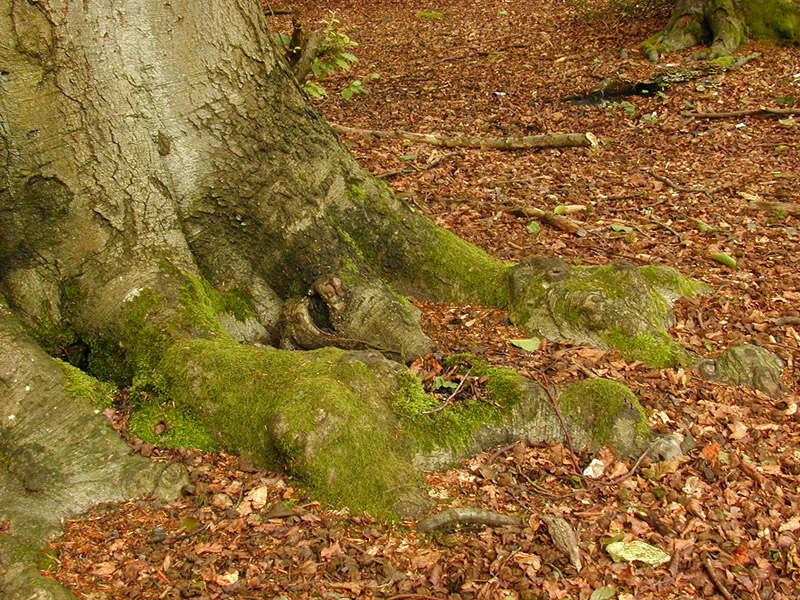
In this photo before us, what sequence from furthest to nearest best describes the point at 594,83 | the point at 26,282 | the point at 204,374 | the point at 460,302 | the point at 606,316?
the point at 594,83 → the point at 460,302 → the point at 606,316 → the point at 26,282 → the point at 204,374

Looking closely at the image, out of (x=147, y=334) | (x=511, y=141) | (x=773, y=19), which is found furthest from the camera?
(x=773, y=19)

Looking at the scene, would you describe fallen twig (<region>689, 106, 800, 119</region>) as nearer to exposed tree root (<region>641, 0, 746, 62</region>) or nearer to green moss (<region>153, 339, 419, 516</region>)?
exposed tree root (<region>641, 0, 746, 62</region>)

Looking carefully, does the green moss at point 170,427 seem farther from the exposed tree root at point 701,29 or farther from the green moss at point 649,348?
the exposed tree root at point 701,29

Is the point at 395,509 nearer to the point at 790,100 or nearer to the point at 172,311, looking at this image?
the point at 172,311

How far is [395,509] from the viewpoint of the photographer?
2.98 metres

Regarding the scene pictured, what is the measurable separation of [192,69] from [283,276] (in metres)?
1.34

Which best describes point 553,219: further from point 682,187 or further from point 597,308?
point 597,308

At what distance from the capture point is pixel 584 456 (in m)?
3.44

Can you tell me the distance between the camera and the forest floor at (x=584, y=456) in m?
2.69

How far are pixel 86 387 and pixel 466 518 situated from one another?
2.00 meters

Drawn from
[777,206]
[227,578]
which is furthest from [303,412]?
[777,206]

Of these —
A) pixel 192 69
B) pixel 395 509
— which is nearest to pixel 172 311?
pixel 192 69

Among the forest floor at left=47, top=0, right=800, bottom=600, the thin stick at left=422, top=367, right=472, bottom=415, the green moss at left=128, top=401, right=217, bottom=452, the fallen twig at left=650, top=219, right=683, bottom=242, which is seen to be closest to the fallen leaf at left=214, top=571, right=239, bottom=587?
the forest floor at left=47, top=0, right=800, bottom=600

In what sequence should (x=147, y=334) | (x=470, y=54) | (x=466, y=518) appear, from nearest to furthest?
1. (x=466, y=518)
2. (x=147, y=334)
3. (x=470, y=54)
